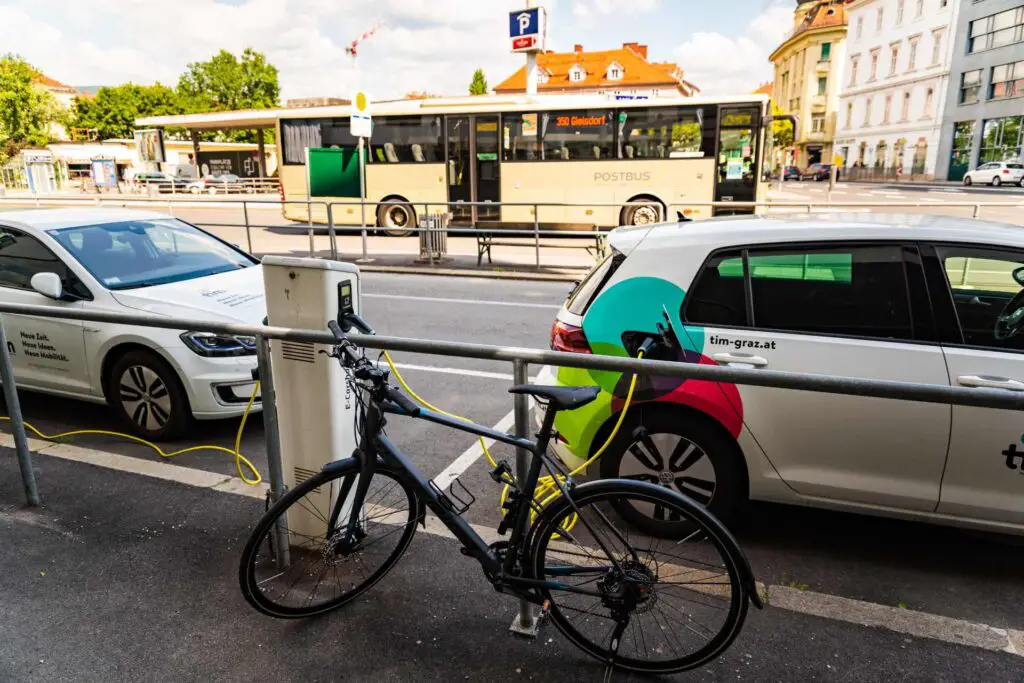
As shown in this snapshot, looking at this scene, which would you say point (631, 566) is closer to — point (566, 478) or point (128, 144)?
point (566, 478)

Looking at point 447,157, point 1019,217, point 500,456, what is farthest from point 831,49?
point 500,456

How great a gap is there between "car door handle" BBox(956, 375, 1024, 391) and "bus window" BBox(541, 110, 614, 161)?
1443 cm

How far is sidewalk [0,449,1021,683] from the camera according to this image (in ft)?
8.82

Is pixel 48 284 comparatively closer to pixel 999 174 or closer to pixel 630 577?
pixel 630 577

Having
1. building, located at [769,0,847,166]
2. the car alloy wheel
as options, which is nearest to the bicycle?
the car alloy wheel

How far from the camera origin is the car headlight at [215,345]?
4770 millimetres

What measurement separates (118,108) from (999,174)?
257 ft

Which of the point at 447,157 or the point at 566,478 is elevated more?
the point at 447,157

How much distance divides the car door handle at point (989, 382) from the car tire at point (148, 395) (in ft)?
14.9

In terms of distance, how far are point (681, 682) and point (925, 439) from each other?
1.55 metres

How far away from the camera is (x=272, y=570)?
125 inches

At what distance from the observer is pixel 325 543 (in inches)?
125

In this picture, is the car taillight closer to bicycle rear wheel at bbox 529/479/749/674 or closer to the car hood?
bicycle rear wheel at bbox 529/479/749/674

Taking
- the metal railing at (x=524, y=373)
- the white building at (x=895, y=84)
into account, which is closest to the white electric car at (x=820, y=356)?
the metal railing at (x=524, y=373)
